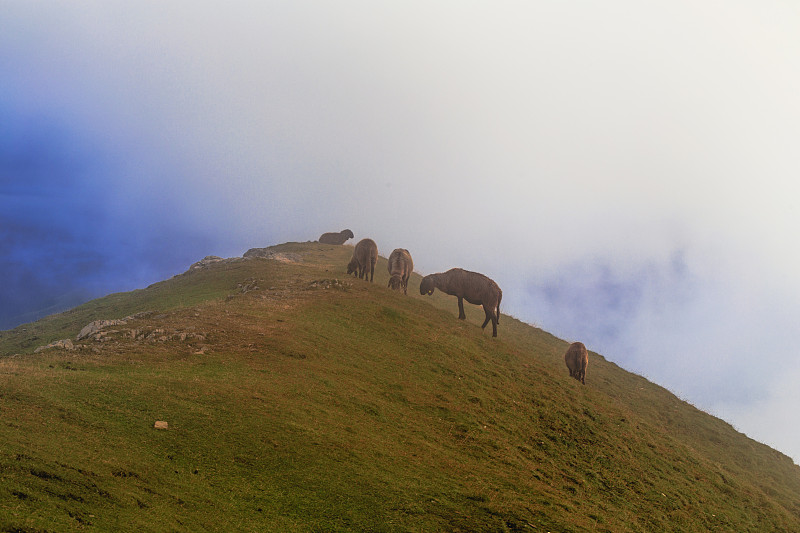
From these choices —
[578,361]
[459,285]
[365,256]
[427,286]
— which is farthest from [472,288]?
[365,256]

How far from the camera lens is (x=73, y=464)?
928 cm

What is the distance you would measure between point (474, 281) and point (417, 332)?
8475 millimetres

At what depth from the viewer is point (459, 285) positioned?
31.9 meters

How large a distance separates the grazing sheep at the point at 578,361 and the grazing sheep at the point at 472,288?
4556 millimetres

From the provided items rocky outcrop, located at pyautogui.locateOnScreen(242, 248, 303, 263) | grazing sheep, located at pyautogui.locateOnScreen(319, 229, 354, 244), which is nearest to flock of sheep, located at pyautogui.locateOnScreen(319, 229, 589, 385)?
rocky outcrop, located at pyautogui.locateOnScreen(242, 248, 303, 263)

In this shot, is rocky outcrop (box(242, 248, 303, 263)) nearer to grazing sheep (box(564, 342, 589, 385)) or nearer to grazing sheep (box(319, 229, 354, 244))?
grazing sheep (box(319, 229, 354, 244))

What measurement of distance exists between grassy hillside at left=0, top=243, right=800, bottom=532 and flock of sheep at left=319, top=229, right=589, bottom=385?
3007mm


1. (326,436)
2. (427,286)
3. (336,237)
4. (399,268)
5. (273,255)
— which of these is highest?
(336,237)

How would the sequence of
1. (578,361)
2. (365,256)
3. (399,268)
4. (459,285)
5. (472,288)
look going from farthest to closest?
(365,256), (399,268), (459,285), (472,288), (578,361)

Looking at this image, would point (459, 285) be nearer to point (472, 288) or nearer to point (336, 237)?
point (472, 288)

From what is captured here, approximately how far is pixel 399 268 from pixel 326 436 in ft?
70.3

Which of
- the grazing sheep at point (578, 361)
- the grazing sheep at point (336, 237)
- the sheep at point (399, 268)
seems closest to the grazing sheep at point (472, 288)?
the sheep at point (399, 268)

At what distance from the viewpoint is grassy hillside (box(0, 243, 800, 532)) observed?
9.50 meters

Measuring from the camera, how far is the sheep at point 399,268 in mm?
32906
